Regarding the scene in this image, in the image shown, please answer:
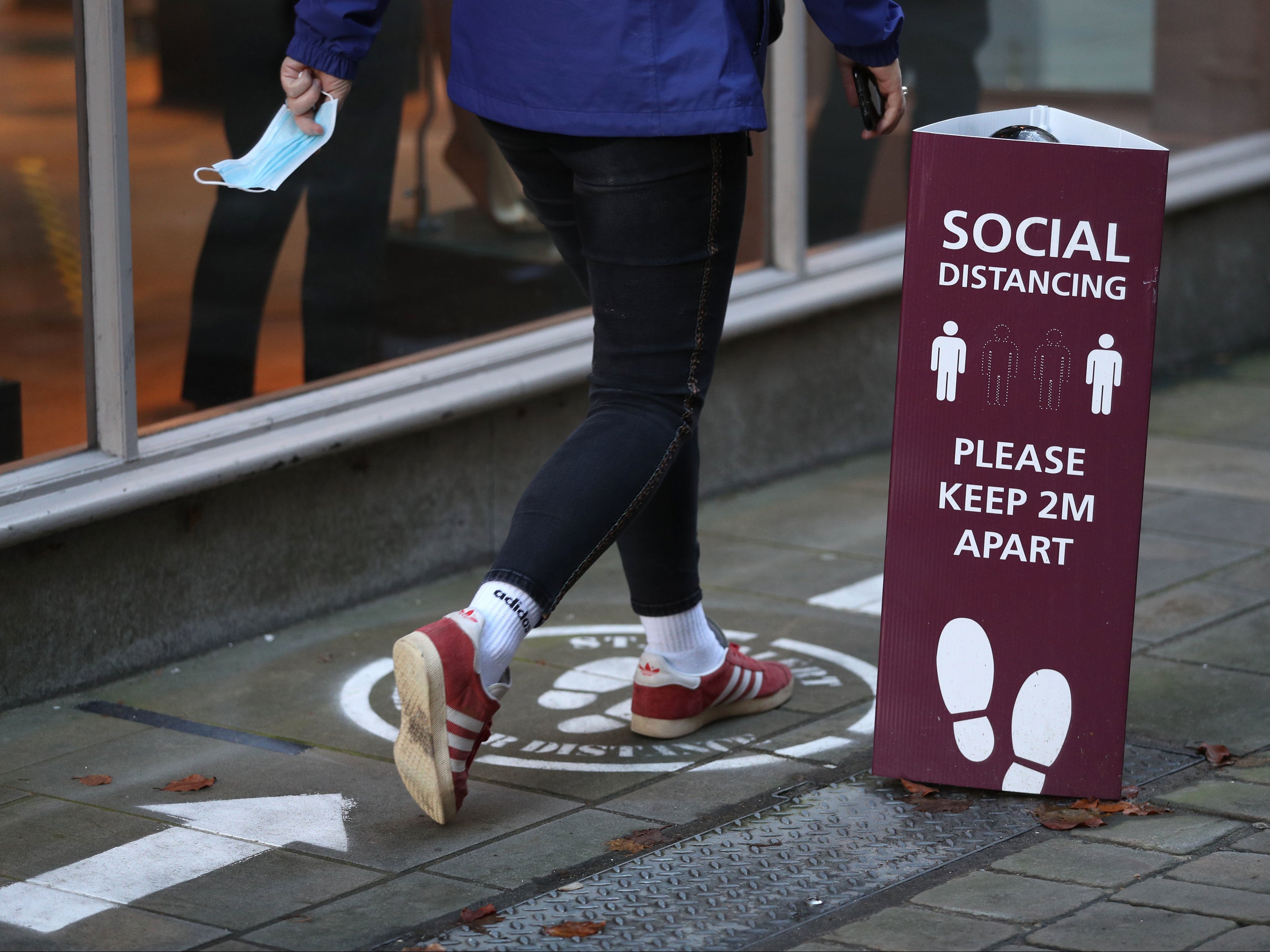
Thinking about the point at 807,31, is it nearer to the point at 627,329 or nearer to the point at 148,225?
the point at 148,225

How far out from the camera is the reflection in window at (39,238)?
425 centimetres

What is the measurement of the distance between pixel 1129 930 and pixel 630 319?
1298mm

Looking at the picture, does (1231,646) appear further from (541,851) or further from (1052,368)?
(541,851)

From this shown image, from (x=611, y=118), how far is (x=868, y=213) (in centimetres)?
338

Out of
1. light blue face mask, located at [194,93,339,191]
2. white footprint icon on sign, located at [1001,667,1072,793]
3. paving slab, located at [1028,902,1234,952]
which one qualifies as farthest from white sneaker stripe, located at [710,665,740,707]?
light blue face mask, located at [194,93,339,191]

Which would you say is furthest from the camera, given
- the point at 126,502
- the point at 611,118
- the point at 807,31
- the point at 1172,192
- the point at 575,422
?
the point at 1172,192

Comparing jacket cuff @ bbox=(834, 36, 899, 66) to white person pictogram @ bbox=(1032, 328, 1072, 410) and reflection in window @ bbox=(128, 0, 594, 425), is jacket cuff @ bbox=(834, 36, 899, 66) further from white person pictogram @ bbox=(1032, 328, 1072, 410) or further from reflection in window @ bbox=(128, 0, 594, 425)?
reflection in window @ bbox=(128, 0, 594, 425)

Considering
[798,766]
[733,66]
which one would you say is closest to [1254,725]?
[798,766]

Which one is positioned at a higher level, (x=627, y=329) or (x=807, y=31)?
(x=807, y=31)

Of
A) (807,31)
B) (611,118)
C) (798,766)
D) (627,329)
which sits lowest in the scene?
(798,766)

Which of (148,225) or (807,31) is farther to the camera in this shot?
(807,31)

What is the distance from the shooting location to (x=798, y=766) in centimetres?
379

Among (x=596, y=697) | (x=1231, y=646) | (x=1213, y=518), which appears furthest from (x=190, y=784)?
(x=1213, y=518)

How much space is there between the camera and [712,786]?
12.1 feet
